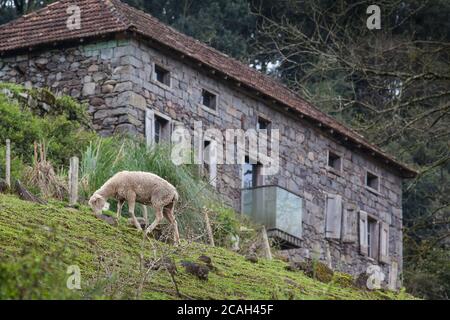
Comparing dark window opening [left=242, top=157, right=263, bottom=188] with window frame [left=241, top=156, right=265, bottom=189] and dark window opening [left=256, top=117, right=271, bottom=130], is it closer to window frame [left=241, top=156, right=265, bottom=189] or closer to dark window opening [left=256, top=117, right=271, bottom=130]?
window frame [left=241, top=156, right=265, bottom=189]

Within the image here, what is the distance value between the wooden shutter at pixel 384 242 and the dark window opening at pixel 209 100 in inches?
290

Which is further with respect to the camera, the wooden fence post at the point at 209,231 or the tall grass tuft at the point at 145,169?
the tall grass tuft at the point at 145,169

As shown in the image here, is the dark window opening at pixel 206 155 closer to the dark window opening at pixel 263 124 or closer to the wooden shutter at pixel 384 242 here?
the dark window opening at pixel 263 124

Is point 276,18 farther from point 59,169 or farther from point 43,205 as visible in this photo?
point 43,205

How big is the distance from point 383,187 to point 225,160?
292 inches

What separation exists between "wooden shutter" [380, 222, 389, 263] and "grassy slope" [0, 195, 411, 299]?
48.5ft

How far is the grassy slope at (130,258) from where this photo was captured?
20.4 m

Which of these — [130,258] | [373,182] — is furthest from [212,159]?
[130,258]

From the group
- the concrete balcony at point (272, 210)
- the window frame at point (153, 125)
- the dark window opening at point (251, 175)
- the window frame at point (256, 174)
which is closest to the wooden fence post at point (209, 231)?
the window frame at point (153, 125)

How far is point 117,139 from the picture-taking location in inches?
1321

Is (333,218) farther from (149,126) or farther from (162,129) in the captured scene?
(149,126)

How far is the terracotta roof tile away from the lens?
1409 inches

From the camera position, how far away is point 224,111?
3753 cm
